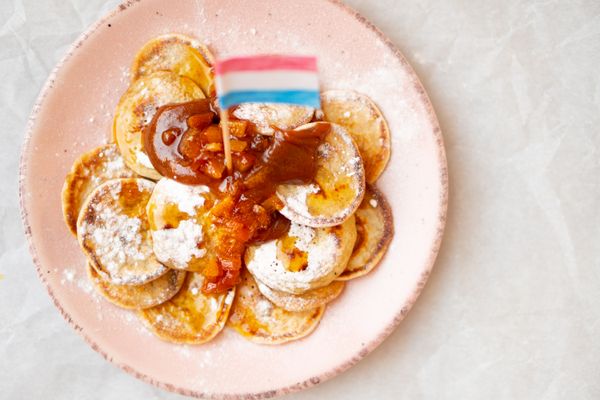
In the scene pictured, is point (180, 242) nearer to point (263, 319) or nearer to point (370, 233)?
point (263, 319)

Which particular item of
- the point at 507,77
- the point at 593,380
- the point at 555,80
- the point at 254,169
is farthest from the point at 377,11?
the point at 593,380

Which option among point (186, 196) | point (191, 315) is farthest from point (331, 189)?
point (191, 315)

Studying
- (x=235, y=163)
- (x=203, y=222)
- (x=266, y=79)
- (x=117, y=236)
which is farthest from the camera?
(x=117, y=236)

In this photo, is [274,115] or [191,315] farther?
[191,315]

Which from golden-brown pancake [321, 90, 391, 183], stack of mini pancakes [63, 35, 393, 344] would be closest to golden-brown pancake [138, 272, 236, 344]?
stack of mini pancakes [63, 35, 393, 344]

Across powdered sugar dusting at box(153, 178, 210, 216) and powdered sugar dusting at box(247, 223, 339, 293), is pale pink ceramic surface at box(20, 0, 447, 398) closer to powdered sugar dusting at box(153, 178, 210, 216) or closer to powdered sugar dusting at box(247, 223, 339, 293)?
powdered sugar dusting at box(247, 223, 339, 293)

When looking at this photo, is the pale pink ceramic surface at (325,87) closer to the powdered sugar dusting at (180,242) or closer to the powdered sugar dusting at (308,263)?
the powdered sugar dusting at (308,263)

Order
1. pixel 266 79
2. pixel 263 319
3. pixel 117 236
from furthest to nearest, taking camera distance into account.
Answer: pixel 263 319
pixel 117 236
pixel 266 79
